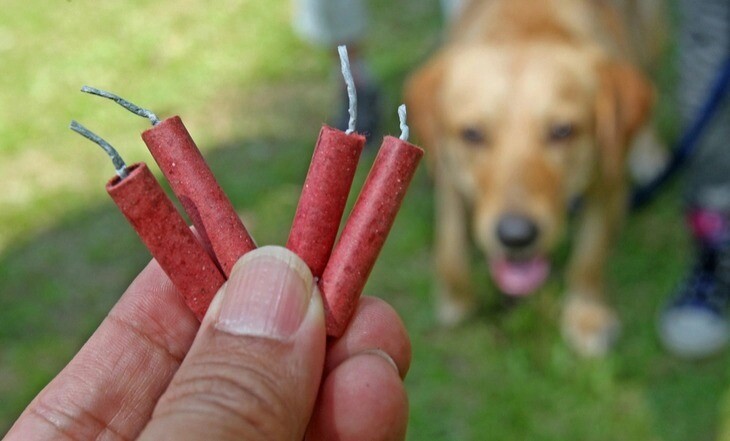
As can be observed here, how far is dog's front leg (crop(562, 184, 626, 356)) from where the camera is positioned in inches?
98.6

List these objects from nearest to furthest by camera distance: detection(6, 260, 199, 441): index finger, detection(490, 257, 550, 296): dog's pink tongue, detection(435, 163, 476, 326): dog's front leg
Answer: detection(6, 260, 199, 441): index finger
detection(490, 257, 550, 296): dog's pink tongue
detection(435, 163, 476, 326): dog's front leg

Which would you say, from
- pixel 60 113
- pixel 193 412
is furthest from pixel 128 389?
pixel 60 113

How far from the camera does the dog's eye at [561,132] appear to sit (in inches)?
90.4

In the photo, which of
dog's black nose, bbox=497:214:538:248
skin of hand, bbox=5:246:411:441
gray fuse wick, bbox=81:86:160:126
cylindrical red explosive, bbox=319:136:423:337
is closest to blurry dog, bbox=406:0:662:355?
dog's black nose, bbox=497:214:538:248

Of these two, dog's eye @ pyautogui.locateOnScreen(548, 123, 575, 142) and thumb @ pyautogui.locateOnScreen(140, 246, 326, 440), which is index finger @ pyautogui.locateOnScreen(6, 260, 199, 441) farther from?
dog's eye @ pyautogui.locateOnScreen(548, 123, 575, 142)

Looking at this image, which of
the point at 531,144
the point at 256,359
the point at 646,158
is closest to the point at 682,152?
the point at 646,158

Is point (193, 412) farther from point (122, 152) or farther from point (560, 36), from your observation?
point (122, 152)

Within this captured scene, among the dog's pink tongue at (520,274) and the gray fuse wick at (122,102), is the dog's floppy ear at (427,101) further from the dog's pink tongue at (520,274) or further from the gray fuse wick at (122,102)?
the gray fuse wick at (122,102)

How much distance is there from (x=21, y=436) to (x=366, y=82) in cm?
260

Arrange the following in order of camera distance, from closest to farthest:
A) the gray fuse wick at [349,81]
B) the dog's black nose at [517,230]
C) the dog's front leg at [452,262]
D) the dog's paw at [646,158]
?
the gray fuse wick at [349,81], the dog's black nose at [517,230], the dog's front leg at [452,262], the dog's paw at [646,158]

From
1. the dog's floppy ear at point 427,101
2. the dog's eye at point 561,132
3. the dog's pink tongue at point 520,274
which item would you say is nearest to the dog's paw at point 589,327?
the dog's pink tongue at point 520,274

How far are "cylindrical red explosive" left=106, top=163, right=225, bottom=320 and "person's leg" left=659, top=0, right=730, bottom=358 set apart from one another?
75.0 inches

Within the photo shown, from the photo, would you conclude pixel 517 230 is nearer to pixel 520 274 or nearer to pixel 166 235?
pixel 520 274

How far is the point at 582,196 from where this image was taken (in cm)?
257
